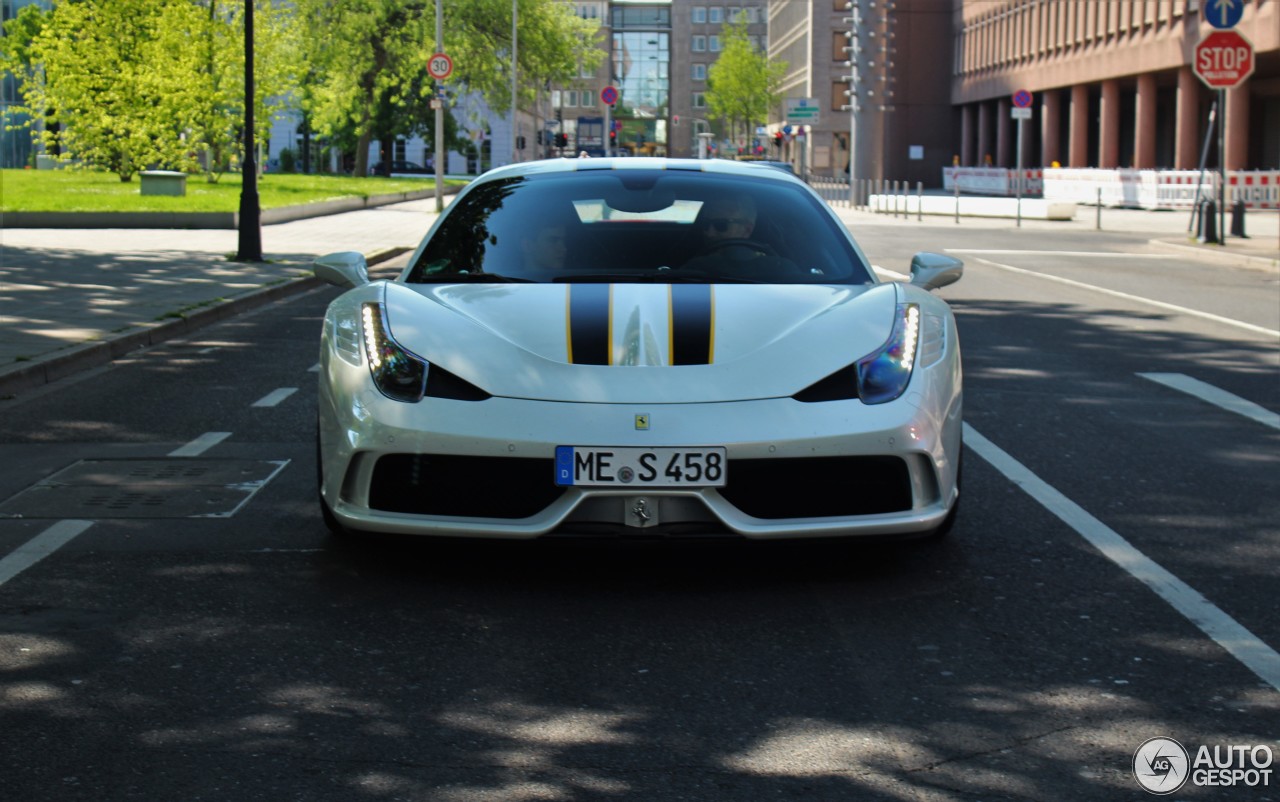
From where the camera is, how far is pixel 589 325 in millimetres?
5215

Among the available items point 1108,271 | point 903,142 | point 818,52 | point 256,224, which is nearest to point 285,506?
point 256,224

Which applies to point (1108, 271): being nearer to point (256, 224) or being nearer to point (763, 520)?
point (256, 224)

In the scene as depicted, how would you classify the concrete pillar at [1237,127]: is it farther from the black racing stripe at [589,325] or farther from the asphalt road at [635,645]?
the black racing stripe at [589,325]

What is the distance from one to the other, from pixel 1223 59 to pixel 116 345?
1892 centimetres

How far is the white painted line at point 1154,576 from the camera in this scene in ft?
14.5

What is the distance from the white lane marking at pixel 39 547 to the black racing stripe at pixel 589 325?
6.38 ft

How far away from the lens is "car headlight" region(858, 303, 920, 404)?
16.6ft

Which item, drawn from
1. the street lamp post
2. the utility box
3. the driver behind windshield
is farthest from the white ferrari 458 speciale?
the utility box

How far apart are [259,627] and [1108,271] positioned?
18.4 m

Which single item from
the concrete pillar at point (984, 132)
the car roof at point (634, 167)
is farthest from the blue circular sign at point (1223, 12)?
the concrete pillar at point (984, 132)

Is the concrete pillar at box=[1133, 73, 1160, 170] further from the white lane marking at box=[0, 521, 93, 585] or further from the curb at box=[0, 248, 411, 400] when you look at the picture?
the white lane marking at box=[0, 521, 93, 585]

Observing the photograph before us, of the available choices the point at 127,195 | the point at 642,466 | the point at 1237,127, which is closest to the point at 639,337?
the point at 642,466

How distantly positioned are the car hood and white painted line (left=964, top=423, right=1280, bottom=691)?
115cm

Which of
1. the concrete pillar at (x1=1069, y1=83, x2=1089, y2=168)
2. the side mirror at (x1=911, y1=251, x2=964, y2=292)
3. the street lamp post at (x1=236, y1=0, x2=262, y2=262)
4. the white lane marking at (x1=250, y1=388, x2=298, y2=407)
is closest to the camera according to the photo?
the side mirror at (x1=911, y1=251, x2=964, y2=292)
